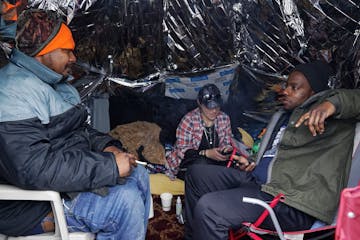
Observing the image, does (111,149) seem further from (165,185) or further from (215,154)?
(165,185)

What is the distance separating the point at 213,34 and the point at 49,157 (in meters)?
2.25

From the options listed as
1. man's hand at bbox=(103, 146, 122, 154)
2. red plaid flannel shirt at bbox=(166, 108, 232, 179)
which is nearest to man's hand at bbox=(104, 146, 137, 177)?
man's hand at bbox=(103, 146, 122, 154)

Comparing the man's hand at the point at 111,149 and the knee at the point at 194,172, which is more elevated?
the man's hand at the point at 111,149

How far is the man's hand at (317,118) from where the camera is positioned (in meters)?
1.63

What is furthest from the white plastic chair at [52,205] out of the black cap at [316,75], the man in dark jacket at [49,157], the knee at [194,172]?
the black cap at [316,75]

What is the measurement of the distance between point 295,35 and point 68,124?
7.42 feet

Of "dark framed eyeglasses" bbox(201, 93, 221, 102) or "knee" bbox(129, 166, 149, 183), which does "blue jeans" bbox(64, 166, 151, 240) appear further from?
"dark framed eyeglasses" bbox(201, 93, 221, 102)

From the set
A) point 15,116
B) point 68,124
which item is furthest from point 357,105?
point 15,116

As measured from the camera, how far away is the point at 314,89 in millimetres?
2104

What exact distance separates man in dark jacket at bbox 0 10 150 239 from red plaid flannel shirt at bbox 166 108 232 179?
118 cm

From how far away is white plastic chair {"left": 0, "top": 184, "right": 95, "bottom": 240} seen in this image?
1484 mm

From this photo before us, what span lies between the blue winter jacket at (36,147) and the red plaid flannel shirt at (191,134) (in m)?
1.28

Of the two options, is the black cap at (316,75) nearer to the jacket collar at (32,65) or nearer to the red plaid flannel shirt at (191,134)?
the red plaid flannel shirt at (191,134)

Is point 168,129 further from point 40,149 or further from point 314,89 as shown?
point 40,149
